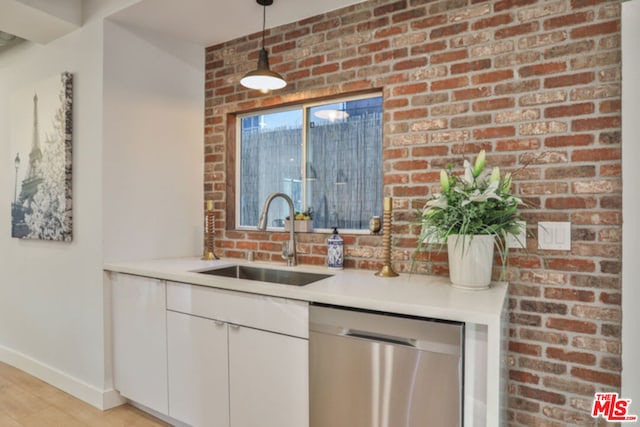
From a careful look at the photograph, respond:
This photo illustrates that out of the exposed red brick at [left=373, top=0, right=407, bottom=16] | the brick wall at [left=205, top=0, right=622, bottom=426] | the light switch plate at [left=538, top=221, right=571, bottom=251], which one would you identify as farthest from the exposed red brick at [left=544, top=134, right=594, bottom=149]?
the exposed red brick at [left=373, top=0, right=407, bottom=16]

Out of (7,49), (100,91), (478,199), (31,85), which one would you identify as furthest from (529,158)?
(7,49)

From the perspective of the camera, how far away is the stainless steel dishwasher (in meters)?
1.31

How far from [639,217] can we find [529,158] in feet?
1.55

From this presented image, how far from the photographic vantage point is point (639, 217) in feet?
4.98

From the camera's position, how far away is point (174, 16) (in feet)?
7.86

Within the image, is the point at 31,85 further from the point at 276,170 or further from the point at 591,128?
the point at 591,128

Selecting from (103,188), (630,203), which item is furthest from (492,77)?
(103,188)

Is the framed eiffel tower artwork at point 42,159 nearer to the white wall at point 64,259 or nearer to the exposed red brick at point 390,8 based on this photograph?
the white wall at point 64,259

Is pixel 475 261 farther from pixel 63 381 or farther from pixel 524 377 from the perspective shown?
pixel 63 381

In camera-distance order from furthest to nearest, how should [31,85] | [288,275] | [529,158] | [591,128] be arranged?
1. [31,85]
2. [288,275]
3. [529,158]
4. [591,128]

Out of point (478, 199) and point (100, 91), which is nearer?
point (478, 199)

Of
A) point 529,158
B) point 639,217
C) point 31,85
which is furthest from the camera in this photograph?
point 31,85

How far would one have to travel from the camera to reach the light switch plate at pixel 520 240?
5.70ft

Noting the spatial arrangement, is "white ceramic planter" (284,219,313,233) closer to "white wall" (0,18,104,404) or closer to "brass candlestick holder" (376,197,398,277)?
"brass candlestick holder" (376,197,398,277)
